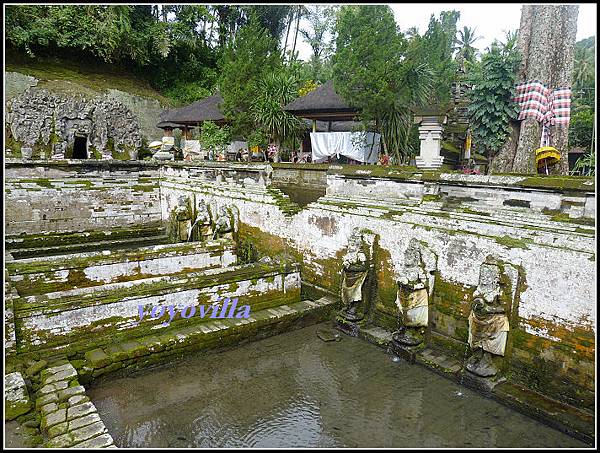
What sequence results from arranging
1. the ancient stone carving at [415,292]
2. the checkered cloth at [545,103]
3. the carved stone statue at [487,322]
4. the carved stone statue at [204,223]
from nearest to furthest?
1. the carved stone statue at [487,322]
2. the ancient stone carving at [415,292]
3. the checkered cloth at [545,103]
4. the carved stone statue at [204,223]

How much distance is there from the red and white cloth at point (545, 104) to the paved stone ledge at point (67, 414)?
8782 millimetres

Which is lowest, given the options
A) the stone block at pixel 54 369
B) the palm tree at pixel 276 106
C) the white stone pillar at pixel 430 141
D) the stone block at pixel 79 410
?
the stone block at pixel 79 410

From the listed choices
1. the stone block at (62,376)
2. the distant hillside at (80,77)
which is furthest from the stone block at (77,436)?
the distant hillside at (80,77)

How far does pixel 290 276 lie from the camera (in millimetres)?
7688

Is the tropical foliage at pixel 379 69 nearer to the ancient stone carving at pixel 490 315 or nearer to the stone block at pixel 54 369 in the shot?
the ancient stone carving at pixel 490 315

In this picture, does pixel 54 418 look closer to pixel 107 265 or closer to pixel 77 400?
pixel 77 400

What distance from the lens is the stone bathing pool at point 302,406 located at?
14.9ft

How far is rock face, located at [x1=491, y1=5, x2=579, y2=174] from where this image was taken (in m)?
8.70

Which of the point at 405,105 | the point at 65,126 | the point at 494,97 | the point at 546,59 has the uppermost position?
the point at 546,59

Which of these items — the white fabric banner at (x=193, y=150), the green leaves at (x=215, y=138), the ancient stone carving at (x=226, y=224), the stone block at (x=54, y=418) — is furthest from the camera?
the white fabric banner at (x=193, y=150)

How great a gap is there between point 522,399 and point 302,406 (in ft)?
8.25

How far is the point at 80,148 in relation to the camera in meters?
15.2

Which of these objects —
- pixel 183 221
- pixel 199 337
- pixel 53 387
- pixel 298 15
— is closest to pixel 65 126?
pixel 183 221

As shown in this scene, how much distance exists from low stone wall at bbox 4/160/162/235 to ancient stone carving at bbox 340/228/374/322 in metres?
8.45
